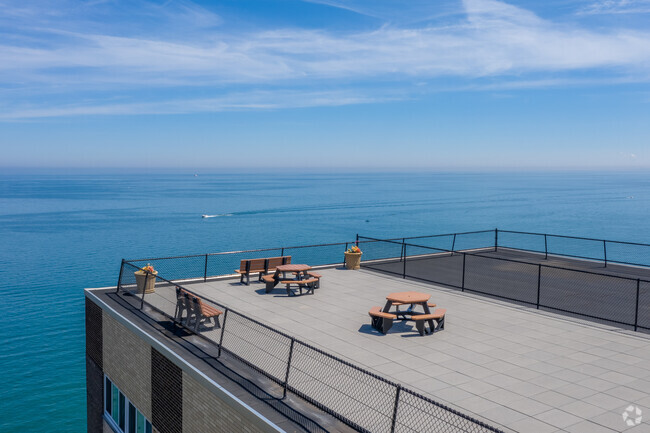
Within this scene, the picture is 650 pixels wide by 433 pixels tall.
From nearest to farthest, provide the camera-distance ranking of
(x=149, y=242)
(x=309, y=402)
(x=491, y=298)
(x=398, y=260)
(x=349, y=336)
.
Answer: (x=309, y=402) < (x=349, y=336) < (x=491, y=298) < (x=398, y=260) < (x=149, y=242)

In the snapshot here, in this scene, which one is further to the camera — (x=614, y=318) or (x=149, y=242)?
(x=149, y=242)

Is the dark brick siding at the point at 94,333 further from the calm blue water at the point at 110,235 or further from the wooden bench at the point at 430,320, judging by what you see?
the calm blue water at the point at 110,235

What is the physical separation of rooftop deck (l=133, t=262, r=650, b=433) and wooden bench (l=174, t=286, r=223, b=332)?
0.47 meters

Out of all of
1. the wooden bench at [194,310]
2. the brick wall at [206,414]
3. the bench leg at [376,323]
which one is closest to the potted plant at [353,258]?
Result: the bench leg at [376,323]

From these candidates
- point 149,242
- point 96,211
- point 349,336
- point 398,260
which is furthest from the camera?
point 96,211

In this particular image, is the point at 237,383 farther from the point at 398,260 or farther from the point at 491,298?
the point at 398,260

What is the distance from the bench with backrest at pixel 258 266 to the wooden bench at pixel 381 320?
701 centimetres

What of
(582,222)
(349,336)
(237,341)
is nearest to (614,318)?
(349,336)

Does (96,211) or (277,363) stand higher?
(277,363)

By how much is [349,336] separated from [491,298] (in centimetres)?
691

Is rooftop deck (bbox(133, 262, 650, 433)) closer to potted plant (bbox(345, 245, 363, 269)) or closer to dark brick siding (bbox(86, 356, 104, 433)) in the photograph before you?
dark brick siding (bbox(86, 356, 104, 433))

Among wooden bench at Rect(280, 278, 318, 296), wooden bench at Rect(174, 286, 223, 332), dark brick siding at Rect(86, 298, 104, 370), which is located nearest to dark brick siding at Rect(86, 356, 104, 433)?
Answer: dark brick siding at Rect(86, 298, 104, 370)

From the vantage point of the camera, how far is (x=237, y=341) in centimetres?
1259

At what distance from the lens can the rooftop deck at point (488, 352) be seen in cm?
994
